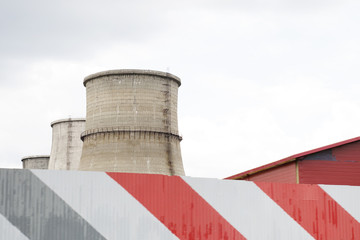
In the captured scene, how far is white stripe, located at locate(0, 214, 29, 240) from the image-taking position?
8742 mm

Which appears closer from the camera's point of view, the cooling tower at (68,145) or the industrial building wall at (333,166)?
the industrial building wall at (333,166)

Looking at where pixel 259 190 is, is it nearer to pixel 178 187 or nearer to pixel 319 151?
pixel 178 187

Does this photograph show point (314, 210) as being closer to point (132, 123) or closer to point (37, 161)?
point (132, 123)

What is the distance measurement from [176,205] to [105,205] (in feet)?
4.40

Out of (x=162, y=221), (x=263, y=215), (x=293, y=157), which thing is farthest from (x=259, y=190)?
(x=293, y=157)

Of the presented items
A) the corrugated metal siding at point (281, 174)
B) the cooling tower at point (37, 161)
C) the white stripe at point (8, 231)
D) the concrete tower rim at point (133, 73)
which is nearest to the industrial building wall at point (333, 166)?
the corrugated metal siding at point (281, 174)

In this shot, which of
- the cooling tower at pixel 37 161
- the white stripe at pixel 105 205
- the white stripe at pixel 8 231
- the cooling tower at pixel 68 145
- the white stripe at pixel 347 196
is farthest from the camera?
the cooling tower at pixel 37 161

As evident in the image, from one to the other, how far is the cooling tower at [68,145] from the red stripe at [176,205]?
1806 inches

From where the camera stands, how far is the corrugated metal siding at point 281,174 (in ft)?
52.7

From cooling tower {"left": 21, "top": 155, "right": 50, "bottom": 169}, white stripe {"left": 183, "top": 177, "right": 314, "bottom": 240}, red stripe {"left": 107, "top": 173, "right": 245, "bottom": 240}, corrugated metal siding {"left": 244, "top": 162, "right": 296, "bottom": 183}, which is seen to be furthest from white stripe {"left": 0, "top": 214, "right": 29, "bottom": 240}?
cooling tower {"left": 21, "top": 155, "right": 50, "bottom": 169}

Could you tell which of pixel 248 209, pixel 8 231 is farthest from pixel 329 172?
pixel 8 231

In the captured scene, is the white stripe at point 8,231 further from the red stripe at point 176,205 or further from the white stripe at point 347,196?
the white stripe at point 347,196

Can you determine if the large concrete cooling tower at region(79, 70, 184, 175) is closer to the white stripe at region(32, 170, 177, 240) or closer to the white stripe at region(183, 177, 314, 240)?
the white stripe at region(183, 177, 314, 240)

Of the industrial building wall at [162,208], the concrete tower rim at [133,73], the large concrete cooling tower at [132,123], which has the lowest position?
the industrial building wall at [162,208]
